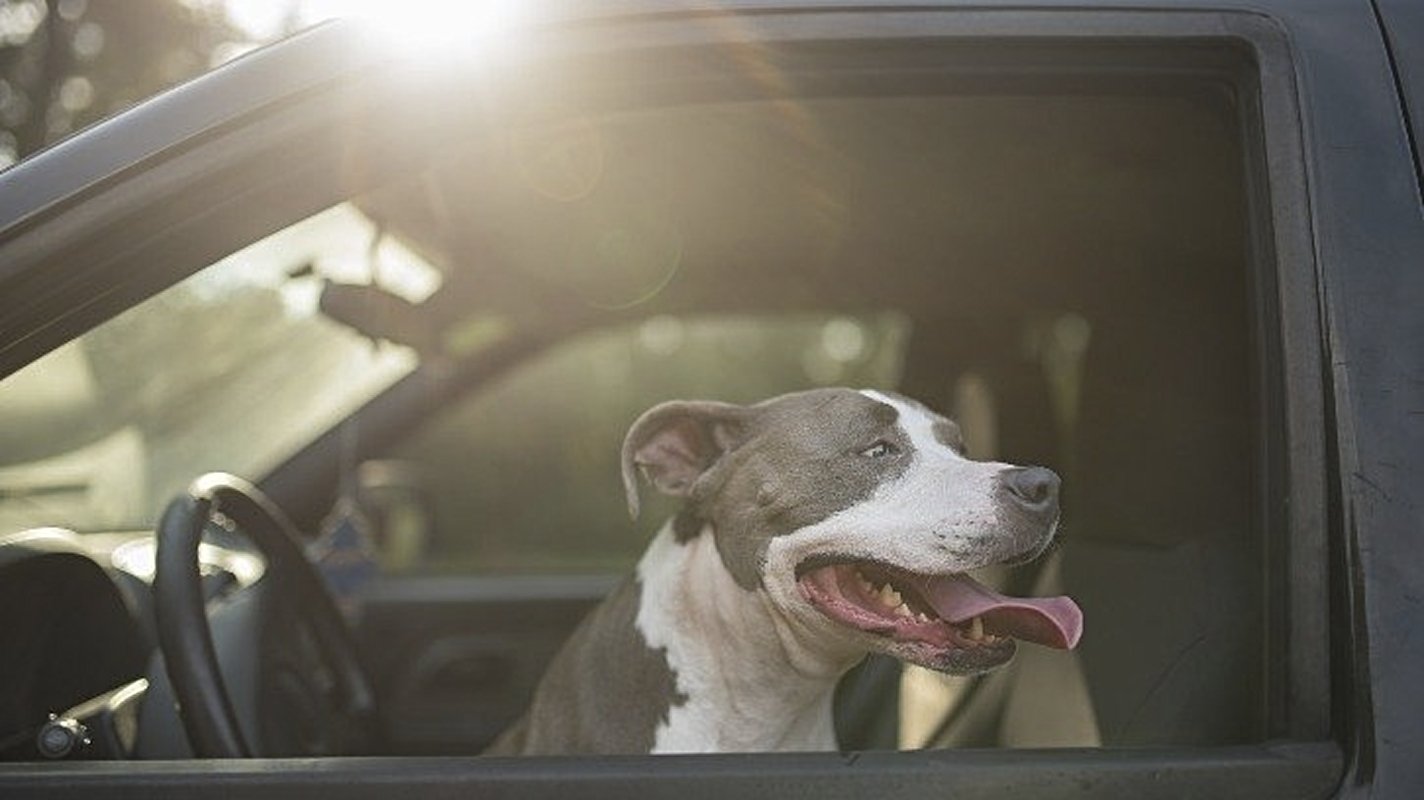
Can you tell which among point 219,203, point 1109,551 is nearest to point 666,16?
point 219,203

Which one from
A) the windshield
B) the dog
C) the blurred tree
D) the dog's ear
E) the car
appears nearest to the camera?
the car

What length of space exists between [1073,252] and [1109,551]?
787 millimetres

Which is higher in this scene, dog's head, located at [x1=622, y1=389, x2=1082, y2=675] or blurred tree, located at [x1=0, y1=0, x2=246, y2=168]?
dog's head, located at [x1=622, y1=389, x2=1082, y2=675]

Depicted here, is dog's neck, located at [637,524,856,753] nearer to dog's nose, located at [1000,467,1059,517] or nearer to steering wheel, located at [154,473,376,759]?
dog's nose, located at [1000,467,1059,517]

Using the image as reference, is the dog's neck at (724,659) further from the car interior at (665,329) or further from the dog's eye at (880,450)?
the car interior at (665,329)

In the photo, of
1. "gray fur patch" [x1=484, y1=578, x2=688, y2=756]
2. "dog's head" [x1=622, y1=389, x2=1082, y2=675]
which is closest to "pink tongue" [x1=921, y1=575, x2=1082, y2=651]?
"dog's head" [x1=622, y1=389, x2=1082, y2=675]

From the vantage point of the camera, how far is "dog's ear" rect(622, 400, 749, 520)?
254 cm

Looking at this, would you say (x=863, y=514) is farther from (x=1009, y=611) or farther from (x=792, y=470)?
(x=1009, y=611)

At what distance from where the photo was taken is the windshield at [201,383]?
1.99 meters

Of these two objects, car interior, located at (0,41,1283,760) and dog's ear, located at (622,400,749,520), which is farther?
dog's ear, located at (622,400,749,520)

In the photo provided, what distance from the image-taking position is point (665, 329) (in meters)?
5.03

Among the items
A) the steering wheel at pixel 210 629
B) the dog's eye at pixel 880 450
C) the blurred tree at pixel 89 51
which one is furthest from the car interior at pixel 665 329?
the blurred tree at pixel 89 51

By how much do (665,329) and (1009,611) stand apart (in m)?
3.12

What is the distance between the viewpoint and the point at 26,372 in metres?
1.69
